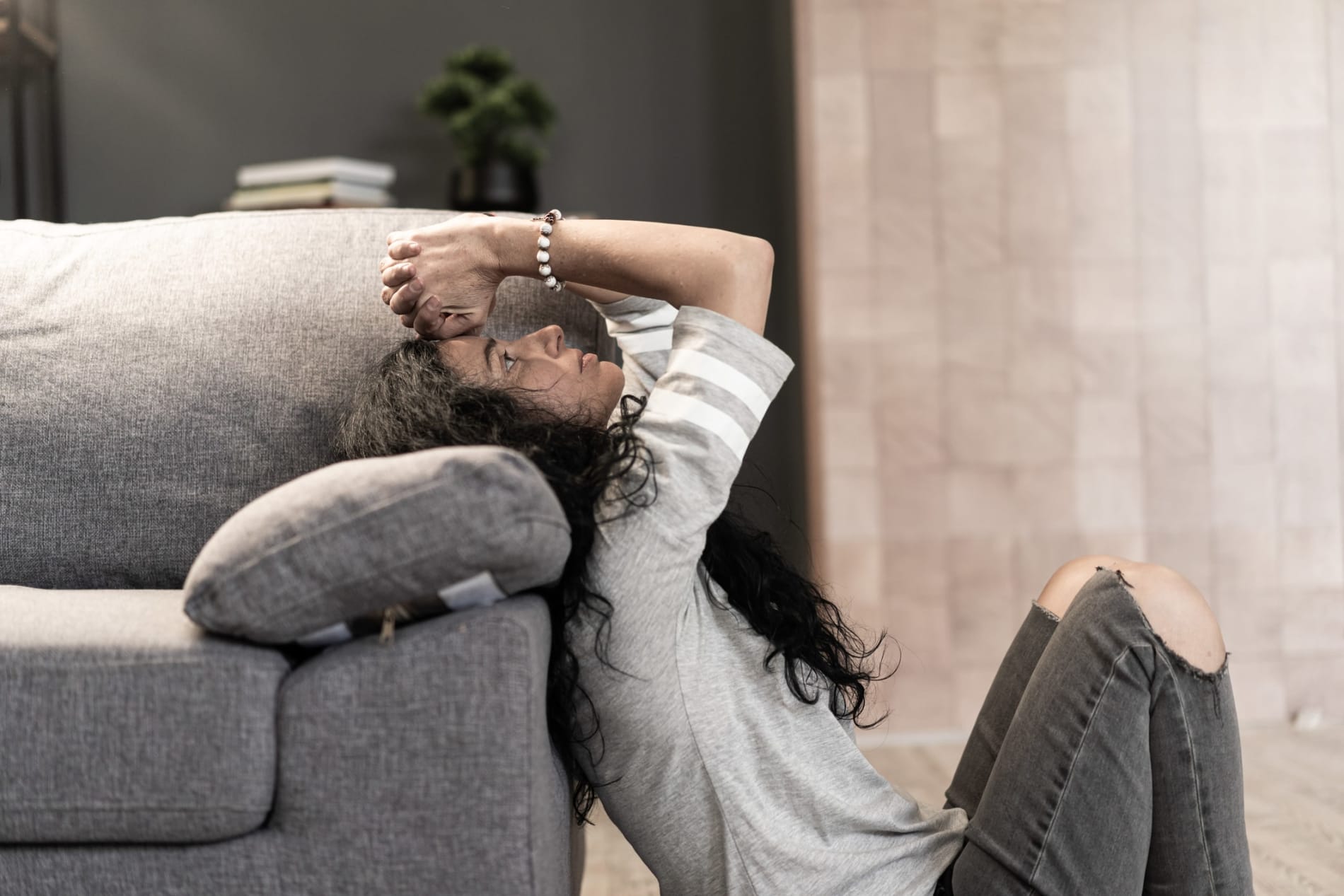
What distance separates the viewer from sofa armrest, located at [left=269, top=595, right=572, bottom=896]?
835 mm

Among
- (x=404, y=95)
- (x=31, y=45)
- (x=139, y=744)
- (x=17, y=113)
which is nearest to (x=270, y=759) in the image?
(x=139, y=744)

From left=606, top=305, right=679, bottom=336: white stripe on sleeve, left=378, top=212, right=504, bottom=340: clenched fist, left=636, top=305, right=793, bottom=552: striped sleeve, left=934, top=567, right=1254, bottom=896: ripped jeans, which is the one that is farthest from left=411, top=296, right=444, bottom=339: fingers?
left=934, top=567, right=1254, bottom=896: ripped jeans

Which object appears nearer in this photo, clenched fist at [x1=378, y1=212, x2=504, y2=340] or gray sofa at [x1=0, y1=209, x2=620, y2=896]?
gray sofa at [x1=0, y1=209, x2=620, y2=896]

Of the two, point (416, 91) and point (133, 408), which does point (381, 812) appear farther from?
point (416, 91)

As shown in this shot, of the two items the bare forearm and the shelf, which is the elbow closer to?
the bare forearm

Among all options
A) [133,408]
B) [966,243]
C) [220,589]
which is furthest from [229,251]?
[966,243]

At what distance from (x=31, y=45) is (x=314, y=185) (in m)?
0.90

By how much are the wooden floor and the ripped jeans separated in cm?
75

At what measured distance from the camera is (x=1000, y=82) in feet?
7.97

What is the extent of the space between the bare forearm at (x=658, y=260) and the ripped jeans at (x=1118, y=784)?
0.44 meters

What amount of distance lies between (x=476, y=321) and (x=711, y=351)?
341 mm

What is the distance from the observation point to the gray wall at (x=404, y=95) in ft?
9.70

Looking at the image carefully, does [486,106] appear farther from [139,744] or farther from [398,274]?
[139,744]

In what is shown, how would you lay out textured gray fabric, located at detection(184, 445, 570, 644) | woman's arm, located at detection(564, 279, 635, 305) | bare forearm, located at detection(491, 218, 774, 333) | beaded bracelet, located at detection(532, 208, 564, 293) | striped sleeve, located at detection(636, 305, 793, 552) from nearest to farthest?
textured gray fabric, located at detection(184, 445, 570, 644), striped sleeve, located at detection(636, 305, 793, 552), bare forearm, located at detection(491, 218, 774, 333), beaded bracelet, located at detection(532, 208, 564, 293), woman's arm, located at detection(564, 279, 635, 305)
